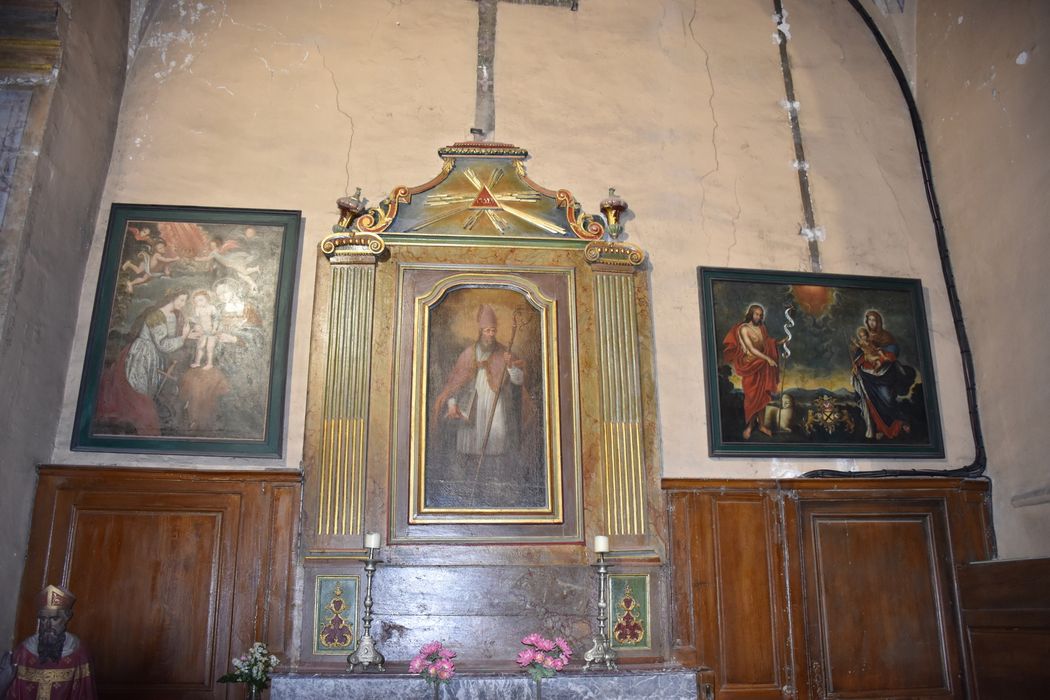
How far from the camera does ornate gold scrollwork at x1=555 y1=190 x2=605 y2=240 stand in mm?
7012

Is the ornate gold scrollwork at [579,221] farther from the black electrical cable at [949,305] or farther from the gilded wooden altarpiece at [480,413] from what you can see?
the black electrical cable at [949,305]

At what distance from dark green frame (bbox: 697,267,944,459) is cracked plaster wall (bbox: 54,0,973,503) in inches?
3.4

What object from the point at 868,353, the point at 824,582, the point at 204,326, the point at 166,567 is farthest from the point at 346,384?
Result: the point at 868,353

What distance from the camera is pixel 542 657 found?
5.43 metres

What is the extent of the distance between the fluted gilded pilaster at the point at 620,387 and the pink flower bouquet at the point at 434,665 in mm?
1530

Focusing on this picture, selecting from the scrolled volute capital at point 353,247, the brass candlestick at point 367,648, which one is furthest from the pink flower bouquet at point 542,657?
the scrolled volute capital at point 353,247

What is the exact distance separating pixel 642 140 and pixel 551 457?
9.11ft

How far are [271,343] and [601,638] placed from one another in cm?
307

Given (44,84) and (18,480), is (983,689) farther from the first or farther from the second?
(44,84)

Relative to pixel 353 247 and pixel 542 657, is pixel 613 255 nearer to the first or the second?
pixel 353 247

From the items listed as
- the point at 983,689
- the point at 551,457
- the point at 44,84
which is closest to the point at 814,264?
the point at 551,457

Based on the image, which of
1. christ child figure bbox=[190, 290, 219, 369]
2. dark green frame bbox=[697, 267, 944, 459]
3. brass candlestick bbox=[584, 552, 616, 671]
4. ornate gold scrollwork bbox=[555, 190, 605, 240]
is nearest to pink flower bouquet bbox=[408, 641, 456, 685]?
brass candlestick bbox=[584, 552, 616, 671]

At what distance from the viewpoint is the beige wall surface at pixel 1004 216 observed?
6.58 m

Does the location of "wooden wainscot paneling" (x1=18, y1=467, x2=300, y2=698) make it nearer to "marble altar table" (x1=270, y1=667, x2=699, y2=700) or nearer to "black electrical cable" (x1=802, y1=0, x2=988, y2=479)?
"marble altar table" (x1=270, y1=667, x2=699, y2=700)
